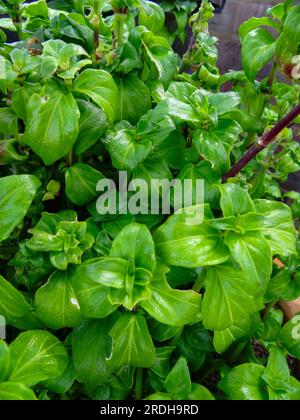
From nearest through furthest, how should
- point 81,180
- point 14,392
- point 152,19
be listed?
point 14,392 < point 81,180 < point 152,19

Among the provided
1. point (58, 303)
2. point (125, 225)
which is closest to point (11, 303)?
point (58, 303)

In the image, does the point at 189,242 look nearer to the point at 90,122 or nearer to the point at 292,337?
the point at 90,122

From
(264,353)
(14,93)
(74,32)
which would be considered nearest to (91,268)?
(14,93)

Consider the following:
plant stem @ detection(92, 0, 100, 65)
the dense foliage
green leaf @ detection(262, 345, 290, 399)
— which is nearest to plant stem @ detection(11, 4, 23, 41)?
the dense foliage

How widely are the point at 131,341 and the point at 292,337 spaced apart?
0.27 m

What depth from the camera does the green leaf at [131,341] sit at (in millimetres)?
445

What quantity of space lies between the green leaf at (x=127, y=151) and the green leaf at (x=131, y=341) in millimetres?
171

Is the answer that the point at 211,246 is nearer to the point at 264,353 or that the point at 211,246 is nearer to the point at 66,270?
the point at 66,270

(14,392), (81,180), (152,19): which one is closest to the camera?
(14,392)

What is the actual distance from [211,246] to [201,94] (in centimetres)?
18

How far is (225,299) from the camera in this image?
0.44 metres

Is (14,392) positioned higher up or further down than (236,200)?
further down

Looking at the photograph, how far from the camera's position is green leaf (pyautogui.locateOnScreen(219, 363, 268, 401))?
0.49m

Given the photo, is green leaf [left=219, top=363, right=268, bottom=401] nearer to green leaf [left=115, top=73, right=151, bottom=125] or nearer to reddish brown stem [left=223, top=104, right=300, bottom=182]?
reddish brown stem [left=223, top=104, right=300, bottom=182]
